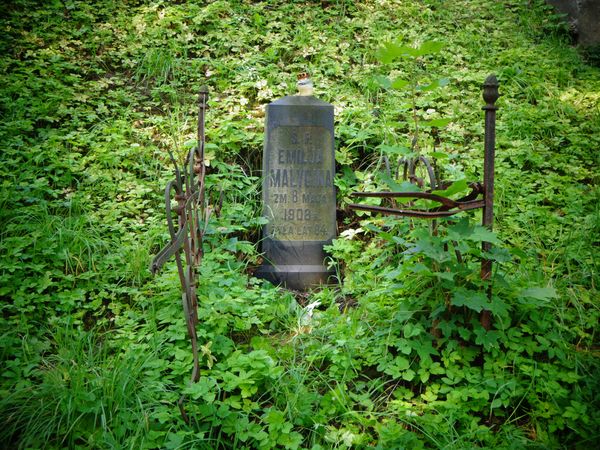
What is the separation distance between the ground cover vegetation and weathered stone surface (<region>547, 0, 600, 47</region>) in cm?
22

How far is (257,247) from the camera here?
13.1 ft

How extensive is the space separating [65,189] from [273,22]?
149 inches

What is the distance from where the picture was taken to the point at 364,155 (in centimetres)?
456

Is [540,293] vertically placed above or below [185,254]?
below

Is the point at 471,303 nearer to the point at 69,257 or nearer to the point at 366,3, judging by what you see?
the point at 69,257

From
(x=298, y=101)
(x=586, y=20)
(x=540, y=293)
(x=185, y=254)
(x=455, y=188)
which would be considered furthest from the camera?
(x=586, y=20)

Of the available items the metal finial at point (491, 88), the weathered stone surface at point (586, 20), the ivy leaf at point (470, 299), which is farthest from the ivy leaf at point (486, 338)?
the weathered stone surface at point (586, 20)

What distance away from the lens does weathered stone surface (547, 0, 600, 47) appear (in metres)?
6.09

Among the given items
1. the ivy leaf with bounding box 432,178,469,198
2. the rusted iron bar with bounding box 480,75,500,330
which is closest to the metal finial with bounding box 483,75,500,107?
the rusted iron bar with bounding box 480,75,500,330

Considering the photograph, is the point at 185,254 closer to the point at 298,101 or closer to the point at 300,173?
the point at 300,173

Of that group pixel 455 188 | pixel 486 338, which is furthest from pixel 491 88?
pixel 486 338

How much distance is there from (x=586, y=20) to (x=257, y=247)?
5730mm

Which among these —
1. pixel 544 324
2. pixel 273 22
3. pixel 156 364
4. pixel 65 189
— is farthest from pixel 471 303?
pixel 273 22

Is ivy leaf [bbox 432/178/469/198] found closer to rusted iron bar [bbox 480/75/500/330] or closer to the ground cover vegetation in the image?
the ground cover vegetation
